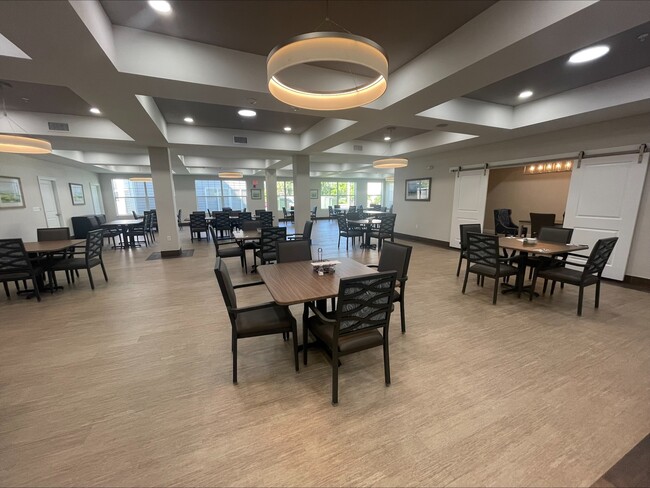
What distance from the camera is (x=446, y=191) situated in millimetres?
7312

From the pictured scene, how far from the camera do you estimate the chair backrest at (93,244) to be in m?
4.08

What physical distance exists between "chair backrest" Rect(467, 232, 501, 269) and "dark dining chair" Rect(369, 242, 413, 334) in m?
1.52

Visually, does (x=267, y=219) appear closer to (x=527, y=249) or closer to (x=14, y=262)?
(x=14, y=262)

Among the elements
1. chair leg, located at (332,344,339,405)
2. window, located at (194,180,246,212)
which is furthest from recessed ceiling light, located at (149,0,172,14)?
window, located at (194,180,246,212)

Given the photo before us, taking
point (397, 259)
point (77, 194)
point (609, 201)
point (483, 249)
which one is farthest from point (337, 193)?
point (397, 259)

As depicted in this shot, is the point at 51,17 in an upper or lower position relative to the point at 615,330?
upper

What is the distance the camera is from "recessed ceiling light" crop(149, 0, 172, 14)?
2055mm

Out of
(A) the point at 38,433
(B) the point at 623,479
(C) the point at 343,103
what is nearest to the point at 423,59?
(C) the point at 343,103

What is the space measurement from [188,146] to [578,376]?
23.9 feet

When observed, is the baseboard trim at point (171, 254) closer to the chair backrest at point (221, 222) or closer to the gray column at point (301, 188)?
the chair backrest at point (221, 222)

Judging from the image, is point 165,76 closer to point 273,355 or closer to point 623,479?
point 273,355

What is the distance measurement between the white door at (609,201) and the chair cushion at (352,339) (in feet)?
16.4

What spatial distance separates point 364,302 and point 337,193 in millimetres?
14705

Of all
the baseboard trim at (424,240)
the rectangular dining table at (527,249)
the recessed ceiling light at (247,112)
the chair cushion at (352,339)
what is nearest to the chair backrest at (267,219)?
the recessed ceiling light at (247,112)
